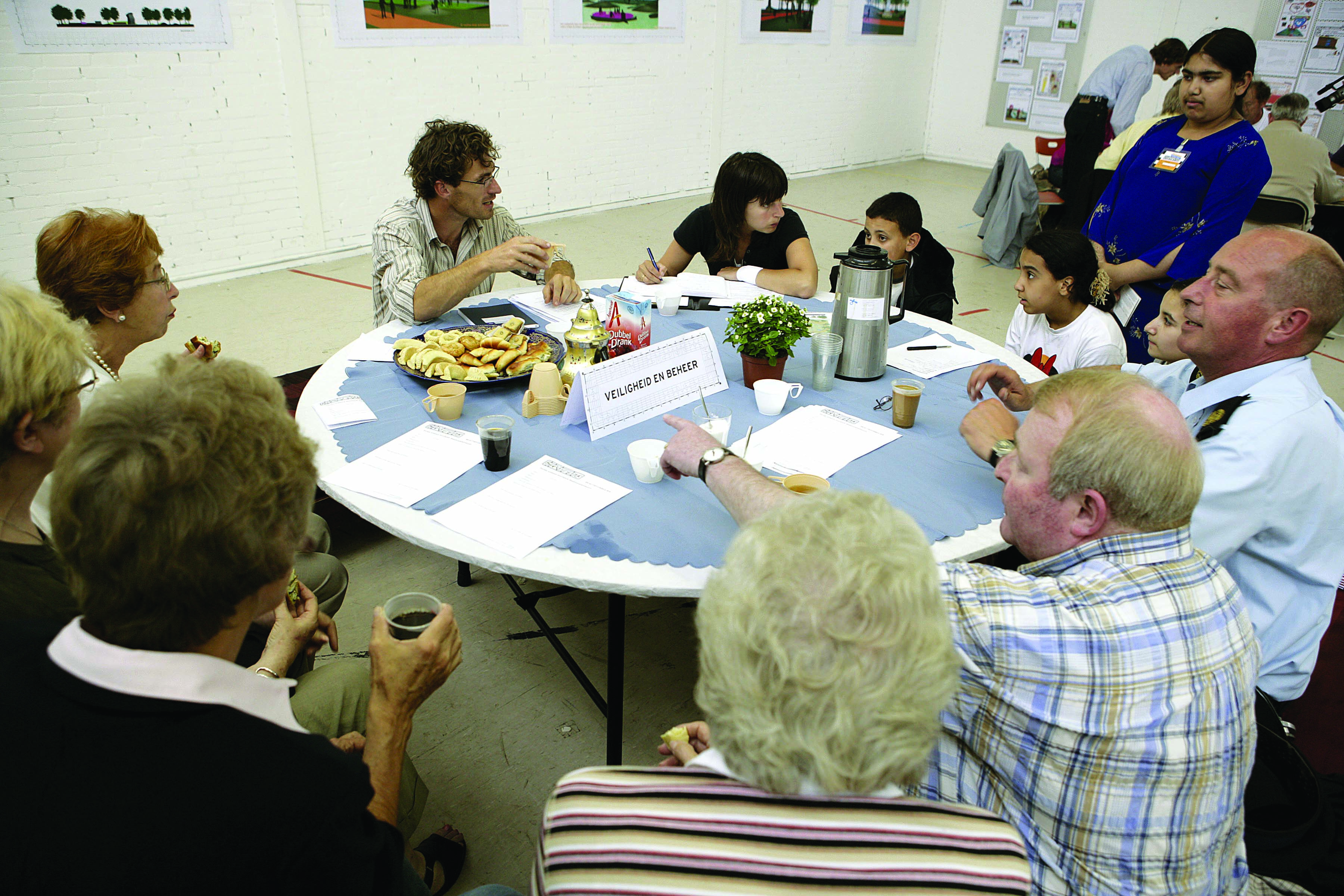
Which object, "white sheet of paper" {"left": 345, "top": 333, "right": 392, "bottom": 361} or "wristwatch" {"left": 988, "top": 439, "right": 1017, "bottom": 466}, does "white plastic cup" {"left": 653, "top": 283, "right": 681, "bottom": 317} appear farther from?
"wristwatch" {"left": 988, "top": 439, "right": 1017, "bottom": 466}

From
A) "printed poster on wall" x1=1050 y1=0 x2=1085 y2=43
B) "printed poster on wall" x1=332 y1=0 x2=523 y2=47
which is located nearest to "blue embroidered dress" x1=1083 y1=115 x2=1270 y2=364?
"printed poster on wall" x1=332 y1=0 x2=523 y2=47

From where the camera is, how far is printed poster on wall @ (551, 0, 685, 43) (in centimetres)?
741

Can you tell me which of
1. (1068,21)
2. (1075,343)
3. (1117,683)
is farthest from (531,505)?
(1068,21)

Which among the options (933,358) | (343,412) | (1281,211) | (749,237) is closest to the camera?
(343,412)

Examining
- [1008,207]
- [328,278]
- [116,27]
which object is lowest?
[328,278]

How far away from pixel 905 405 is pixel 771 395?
364 millimetres

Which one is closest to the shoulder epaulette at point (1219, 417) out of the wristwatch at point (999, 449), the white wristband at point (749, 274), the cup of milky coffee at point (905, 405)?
the wristwatch at point (999, 449)

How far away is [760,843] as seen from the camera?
936mm

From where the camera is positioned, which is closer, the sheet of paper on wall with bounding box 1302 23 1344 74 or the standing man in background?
the standing man in background

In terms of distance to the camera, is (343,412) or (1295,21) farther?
(1295,21)

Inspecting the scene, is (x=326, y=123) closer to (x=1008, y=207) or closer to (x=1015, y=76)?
(x=1008, y=207)

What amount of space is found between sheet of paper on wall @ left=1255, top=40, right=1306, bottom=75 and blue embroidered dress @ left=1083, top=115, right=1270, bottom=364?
255 inches

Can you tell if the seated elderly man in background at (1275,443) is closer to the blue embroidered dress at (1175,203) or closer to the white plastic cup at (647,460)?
the white plastic cup at (647,460)

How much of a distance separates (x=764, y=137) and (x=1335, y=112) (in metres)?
5.68
